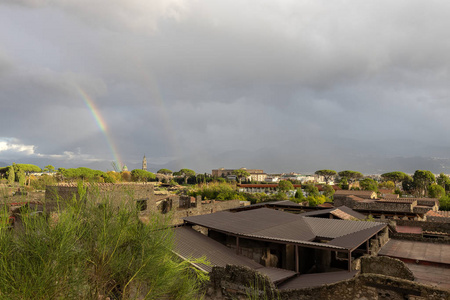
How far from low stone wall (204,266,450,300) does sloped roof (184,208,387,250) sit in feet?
9.41

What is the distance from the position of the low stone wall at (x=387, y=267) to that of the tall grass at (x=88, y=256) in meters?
8.55

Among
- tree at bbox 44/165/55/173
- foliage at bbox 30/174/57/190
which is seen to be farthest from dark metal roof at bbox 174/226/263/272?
tree at bbox 44/165/55/173

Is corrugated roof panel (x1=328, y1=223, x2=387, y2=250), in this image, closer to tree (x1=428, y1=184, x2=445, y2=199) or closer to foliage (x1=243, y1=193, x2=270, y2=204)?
foliage (x1=243, y1=193, x2=270, y2=204)

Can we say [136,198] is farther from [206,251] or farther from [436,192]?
[436,192]

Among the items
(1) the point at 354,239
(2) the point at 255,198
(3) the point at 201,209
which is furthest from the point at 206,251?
(2) the point at 255,198

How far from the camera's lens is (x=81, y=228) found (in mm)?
6176

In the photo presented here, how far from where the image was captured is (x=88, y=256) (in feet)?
19.2

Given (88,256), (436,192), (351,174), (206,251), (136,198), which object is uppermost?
(88,256)

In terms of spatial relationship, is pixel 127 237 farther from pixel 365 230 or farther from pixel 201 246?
pixel 365 230

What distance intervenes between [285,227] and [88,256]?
13434 millimetres

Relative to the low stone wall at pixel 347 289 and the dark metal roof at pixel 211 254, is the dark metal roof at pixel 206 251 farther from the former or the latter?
the low stone wall at pixel 347 289

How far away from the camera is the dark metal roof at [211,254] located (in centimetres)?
1264

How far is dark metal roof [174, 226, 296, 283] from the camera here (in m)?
12.6

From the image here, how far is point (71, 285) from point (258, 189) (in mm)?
100397
